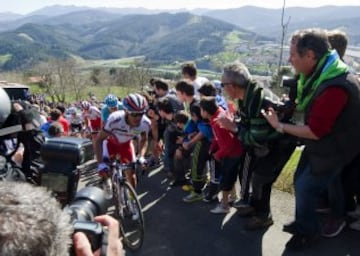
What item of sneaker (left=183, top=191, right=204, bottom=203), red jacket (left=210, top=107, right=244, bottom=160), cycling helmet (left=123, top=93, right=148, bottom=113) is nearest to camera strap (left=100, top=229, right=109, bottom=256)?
cycling helmet (left=123, top=93, right=148, bottom=113)

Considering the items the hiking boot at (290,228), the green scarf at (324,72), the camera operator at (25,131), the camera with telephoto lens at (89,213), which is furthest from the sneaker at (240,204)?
the camera with telephoto lens at (89,213)

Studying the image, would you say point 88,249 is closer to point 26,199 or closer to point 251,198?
point 26,199

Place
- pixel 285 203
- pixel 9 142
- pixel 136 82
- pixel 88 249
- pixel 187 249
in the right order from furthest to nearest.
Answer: pixel 136 82 → pixel 285 203 → pixel 187 249 → pixel 9 142 → pixel 88 249

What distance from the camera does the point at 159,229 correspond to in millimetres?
5625

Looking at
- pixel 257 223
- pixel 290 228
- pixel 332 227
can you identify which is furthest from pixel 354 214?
pixel 257 223

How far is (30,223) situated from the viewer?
3.59 feet

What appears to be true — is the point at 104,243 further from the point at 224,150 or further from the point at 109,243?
the point at 224,150

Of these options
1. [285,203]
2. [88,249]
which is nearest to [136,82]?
[285,203]

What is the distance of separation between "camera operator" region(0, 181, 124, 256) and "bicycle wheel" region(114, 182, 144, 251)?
3999 millimetres

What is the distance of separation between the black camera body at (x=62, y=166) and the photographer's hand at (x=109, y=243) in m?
0.83

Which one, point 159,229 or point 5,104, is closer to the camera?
point 5,104

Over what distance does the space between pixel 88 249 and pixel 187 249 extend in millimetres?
3766

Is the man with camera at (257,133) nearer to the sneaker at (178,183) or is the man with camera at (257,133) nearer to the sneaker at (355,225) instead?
the sneaker at (355,225)

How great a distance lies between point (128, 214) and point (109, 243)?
3.76 m
